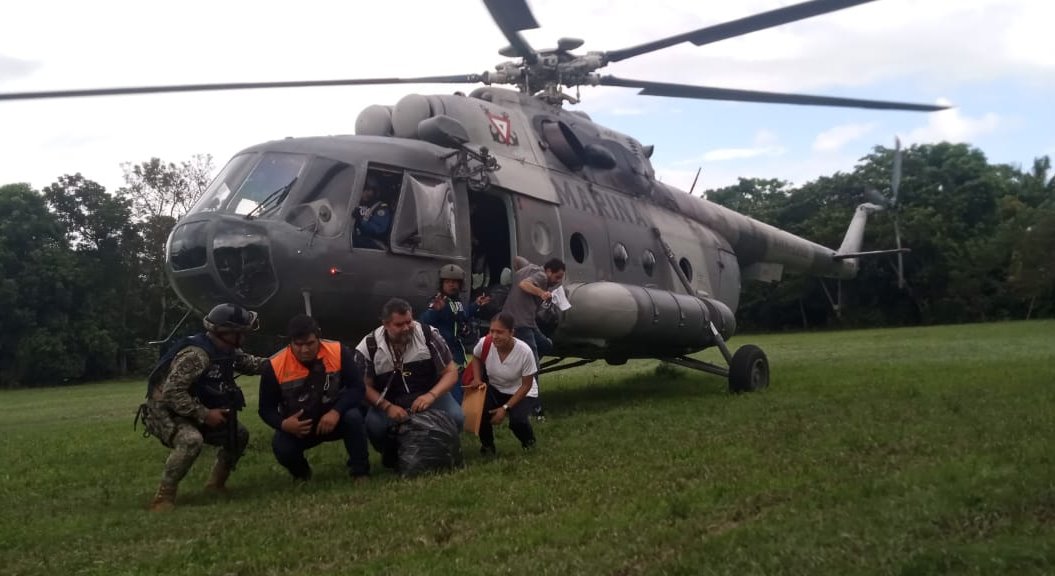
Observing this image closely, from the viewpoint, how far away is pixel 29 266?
41.3 m

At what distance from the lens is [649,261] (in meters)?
11.9

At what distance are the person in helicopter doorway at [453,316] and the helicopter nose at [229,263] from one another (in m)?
1.35

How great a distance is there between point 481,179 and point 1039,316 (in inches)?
1814

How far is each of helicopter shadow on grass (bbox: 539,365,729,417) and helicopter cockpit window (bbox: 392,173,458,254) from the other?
2.23 meters

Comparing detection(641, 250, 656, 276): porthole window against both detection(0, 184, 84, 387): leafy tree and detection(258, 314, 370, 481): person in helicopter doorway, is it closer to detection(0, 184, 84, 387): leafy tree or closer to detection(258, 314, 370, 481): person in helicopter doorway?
detection(258, 314, 370, 481): person in helicopter doorway

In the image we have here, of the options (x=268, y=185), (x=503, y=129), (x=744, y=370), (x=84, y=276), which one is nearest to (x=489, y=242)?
(x=503, y=129)

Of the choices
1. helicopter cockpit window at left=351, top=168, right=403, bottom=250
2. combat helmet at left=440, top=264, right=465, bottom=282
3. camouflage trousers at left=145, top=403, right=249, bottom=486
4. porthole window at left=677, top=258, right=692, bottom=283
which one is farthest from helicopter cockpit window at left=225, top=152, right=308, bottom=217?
porthole window at left=677, top=258, right=692, bottom=283

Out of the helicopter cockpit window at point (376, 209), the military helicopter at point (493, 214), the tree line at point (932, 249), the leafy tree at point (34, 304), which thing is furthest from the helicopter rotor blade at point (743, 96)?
the leafy tree at point (34, 304)

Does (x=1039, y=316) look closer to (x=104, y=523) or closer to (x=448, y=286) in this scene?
(x=448, y=286)

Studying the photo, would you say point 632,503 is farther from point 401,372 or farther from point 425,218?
point 425,218

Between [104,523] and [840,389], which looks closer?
[104,523]

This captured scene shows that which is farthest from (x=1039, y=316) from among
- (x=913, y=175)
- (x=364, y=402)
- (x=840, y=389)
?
(x=364, y=402)

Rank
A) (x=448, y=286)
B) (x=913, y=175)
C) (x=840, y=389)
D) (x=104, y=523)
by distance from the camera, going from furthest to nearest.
Result: (x=913, y=175) < (x=840, y=389) < (x=448, y=286) < (x=104, y=523)

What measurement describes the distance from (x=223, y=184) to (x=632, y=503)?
17.2ft
